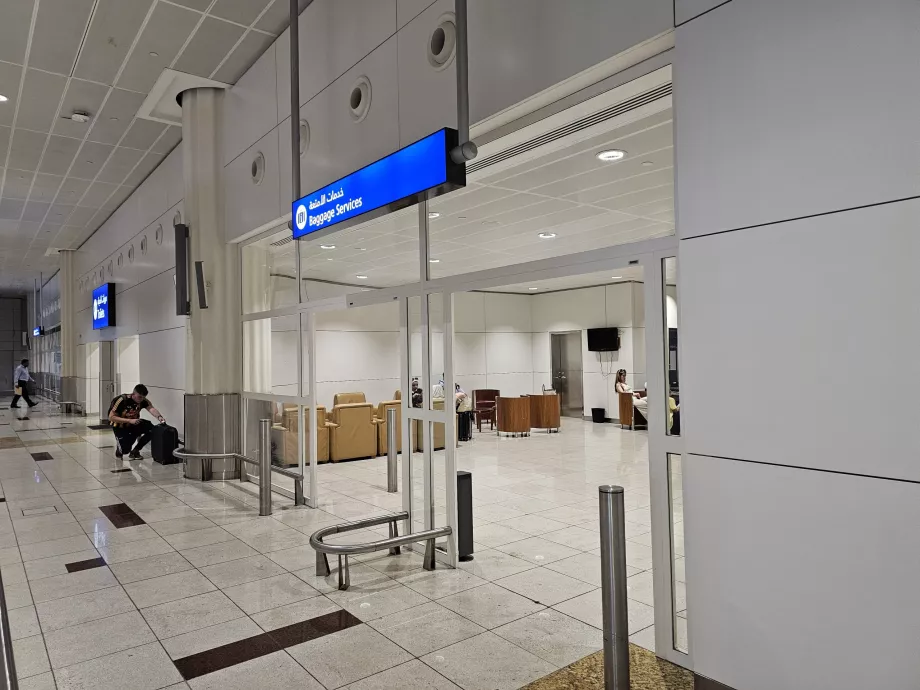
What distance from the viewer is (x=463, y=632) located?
136 inches

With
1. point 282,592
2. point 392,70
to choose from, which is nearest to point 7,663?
point 282,592

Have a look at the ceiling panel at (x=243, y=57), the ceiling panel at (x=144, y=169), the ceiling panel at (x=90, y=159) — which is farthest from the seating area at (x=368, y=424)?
the ceiling panel at (x=90, y=159)

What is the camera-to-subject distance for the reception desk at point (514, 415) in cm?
1208

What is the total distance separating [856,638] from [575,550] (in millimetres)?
2800

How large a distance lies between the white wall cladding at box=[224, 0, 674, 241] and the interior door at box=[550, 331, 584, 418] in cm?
943

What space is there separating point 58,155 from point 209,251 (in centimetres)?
434

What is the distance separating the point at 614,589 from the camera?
2330mm

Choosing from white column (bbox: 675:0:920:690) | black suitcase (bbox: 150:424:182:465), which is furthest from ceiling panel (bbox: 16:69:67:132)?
white column (bbox: 675:0:920:690)

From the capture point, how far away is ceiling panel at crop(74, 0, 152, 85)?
18.8 feet

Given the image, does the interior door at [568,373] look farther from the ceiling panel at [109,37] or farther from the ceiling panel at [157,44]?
the ceiling panel at [109,37]

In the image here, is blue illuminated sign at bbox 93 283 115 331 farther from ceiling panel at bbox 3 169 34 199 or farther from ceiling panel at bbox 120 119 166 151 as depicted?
ceiling panel at bbox 120 119 166 151

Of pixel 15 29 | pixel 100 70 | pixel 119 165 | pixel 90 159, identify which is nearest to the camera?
pixel 15 29

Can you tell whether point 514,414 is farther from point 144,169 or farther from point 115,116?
point 115,116

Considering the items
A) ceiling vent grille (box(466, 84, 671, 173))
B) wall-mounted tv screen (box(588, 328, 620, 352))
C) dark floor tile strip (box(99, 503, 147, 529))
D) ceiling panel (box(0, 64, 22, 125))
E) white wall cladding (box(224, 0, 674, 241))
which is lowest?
dark floor tile strip (box(99, 503, 147, 529))
